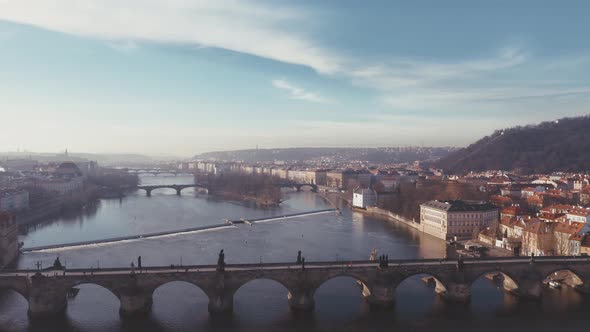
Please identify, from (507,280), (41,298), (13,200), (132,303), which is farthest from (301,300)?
(13,200)

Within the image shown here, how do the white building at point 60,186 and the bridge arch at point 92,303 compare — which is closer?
the bridge arch at point 92,303

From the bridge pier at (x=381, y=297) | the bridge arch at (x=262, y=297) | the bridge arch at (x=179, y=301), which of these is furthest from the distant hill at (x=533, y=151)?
the bridge arch at (x=179, y=301)

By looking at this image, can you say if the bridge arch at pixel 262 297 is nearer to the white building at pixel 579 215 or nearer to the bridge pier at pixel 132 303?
the bridge pier at pixel 132 303

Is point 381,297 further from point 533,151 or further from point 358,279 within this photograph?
point 533,151

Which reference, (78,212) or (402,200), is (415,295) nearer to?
(402,200)

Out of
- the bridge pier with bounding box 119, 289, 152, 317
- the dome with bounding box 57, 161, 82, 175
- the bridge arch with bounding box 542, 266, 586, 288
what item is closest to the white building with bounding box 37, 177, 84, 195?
the dome with bounding box 57, 161, 82, 175

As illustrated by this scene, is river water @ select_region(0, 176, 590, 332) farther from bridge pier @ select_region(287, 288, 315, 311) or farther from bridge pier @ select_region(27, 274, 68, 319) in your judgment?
bridge pier @ select_region(27, 274, 68, 319)
